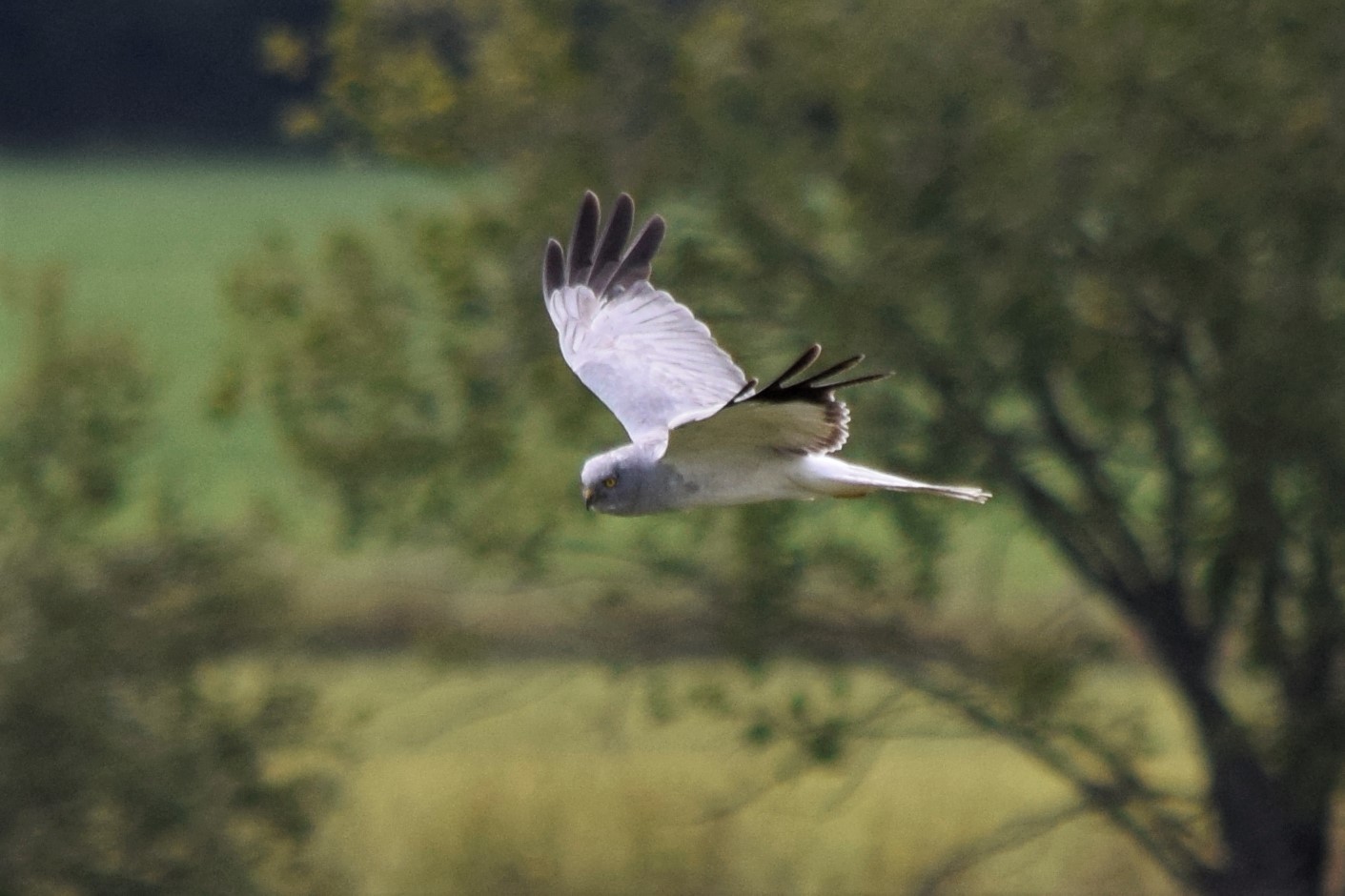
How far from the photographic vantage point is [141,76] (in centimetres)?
5034

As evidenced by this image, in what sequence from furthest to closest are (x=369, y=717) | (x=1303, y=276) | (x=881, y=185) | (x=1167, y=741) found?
1. (x=1167, y=741)
2. (x=369, y=717)
3. (x=881, y=185)
4. (x=1303, y=276)

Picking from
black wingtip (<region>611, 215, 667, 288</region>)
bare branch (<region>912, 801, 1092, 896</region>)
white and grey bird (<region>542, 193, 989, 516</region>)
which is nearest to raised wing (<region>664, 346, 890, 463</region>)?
white and grey bird (<region>542, 193, 989, 516</region>)

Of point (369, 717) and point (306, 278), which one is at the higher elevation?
point (306, 278)

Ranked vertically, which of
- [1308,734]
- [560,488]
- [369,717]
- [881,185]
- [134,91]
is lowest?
[1308,734]

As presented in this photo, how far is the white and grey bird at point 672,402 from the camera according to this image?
17.3 feet

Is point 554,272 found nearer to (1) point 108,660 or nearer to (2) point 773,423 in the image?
(2) point 773,423

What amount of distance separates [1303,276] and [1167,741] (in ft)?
27.4

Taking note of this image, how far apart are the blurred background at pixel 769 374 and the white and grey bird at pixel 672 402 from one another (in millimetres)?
4058

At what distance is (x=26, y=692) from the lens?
35.8ft

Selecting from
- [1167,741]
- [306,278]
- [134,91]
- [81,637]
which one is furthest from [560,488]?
[134,91]

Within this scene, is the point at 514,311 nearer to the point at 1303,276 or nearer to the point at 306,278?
the point at 306,278

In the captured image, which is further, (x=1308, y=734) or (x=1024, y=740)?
(x=1024, y=740)

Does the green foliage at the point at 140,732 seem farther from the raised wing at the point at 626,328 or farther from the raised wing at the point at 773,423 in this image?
the raised wing at the point at 773,423

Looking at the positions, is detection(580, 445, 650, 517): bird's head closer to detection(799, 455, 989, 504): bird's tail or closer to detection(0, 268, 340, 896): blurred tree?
detection(799, 455, 989, 504): bird's tail
